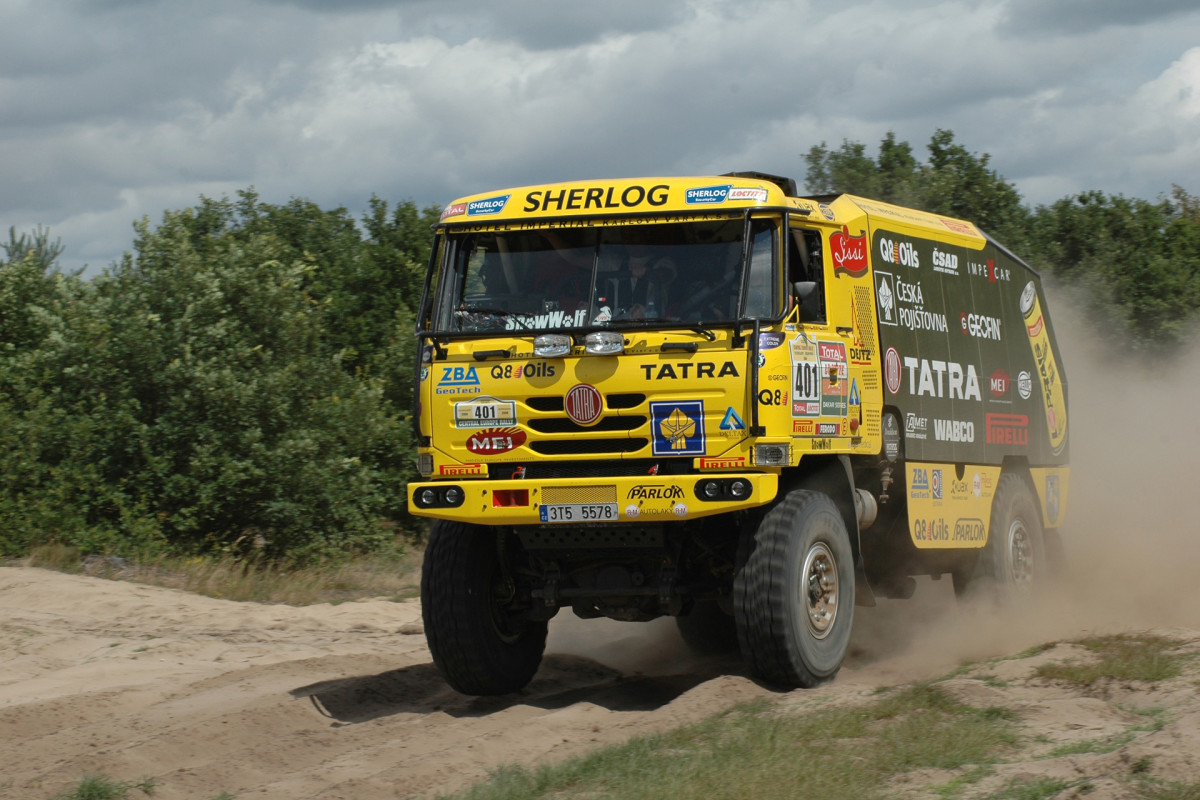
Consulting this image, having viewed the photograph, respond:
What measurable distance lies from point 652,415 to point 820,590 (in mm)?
1771

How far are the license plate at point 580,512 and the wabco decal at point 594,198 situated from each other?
198 centimetres

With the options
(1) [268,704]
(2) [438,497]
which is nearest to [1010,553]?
(2) [438,497]

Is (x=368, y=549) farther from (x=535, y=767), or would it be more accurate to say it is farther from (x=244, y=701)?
(x=535, y=767)

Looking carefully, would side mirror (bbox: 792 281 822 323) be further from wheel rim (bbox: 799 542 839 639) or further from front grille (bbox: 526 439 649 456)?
wheel rim (bbox: 799 542 839 639)

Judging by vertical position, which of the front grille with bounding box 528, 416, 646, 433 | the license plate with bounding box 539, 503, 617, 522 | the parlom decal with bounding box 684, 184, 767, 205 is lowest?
the license plate with bounding box 539, 503, 617, 522

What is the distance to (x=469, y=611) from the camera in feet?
29.9

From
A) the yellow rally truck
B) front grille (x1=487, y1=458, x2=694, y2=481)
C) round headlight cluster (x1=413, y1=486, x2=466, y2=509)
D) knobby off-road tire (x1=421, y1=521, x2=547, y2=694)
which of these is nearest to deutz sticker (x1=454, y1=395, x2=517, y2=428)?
the yellow rally truck

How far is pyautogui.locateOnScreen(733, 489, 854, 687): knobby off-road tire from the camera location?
27.6 feet

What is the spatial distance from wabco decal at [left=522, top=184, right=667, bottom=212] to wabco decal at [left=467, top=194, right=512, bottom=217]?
172mm

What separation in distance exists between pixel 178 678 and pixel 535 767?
14.9ft

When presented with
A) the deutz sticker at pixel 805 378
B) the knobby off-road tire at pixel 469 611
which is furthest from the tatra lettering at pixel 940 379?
the knobby off-road tire at pixel 469 611

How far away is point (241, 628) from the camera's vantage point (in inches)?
512

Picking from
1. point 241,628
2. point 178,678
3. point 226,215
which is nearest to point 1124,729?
point 178,678

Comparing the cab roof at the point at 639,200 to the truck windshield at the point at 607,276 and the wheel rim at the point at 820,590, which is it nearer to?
the truck windshield at the point at 607,276
